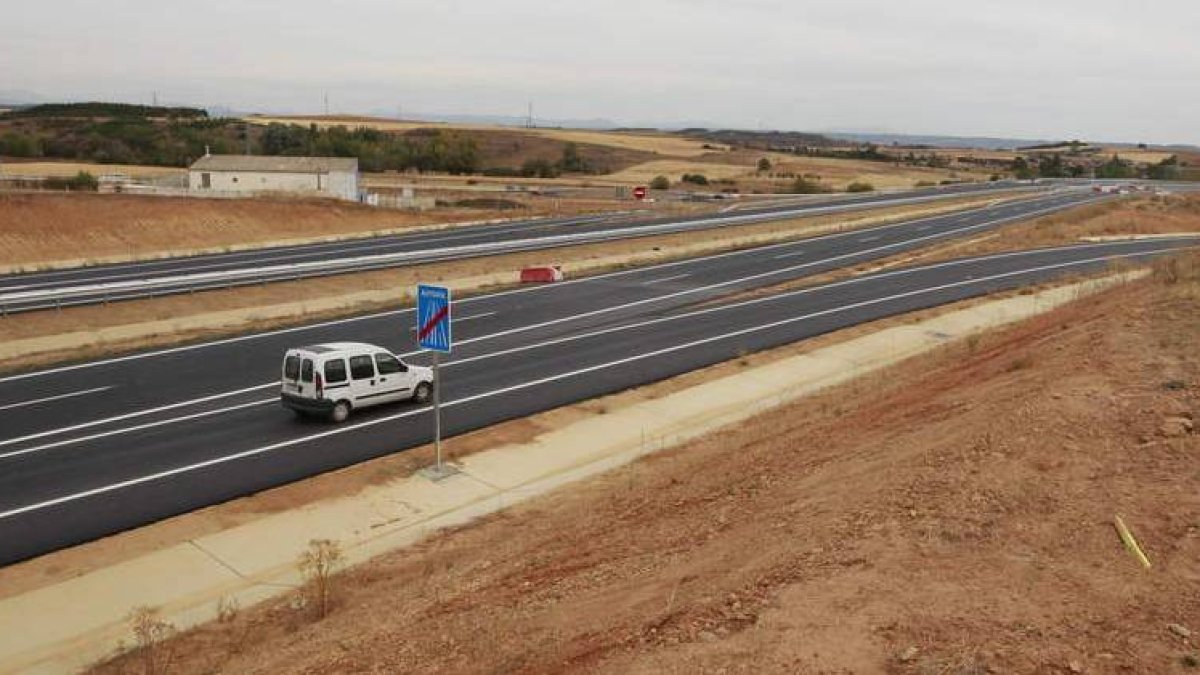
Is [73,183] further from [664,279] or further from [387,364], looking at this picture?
[387,364]

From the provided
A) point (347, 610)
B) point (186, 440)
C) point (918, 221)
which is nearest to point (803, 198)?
point (918, 221)

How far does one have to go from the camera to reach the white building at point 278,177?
79125mm

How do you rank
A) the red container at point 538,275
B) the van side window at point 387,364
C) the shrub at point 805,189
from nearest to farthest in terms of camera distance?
the van side window at point 387,364 < the red container at point 538,275 < the shrub at point 805,189

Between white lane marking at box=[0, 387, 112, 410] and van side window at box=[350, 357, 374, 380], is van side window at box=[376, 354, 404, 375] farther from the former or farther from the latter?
white lane marking at box=[0, 387, 112, 410]

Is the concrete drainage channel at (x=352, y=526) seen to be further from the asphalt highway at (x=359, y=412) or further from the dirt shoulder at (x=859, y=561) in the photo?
the asphalt highway at (x=359, y=412)

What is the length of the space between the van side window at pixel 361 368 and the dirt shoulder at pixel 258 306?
1114 cm

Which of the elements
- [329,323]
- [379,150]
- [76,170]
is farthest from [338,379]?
[379,150]

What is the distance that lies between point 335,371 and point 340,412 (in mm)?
838

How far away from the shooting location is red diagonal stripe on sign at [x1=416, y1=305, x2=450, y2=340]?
16.7m

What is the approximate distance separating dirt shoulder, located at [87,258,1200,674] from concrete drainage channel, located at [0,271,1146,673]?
948 mm

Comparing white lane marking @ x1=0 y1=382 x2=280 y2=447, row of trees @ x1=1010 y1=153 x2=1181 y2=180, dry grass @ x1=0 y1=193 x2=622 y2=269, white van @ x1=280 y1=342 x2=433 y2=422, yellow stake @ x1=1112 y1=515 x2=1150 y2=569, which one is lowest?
dry grass @ x1=0 y1=193 x2=622 y2=269

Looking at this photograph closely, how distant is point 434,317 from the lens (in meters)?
16.9

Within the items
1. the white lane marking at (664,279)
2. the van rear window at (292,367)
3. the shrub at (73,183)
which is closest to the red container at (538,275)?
the white lane marking at (664,279)

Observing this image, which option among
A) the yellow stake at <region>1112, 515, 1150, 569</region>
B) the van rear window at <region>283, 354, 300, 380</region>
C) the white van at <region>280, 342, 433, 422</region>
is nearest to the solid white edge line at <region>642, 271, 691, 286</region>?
the white van at <region>280, 342, 433, 422</region>
